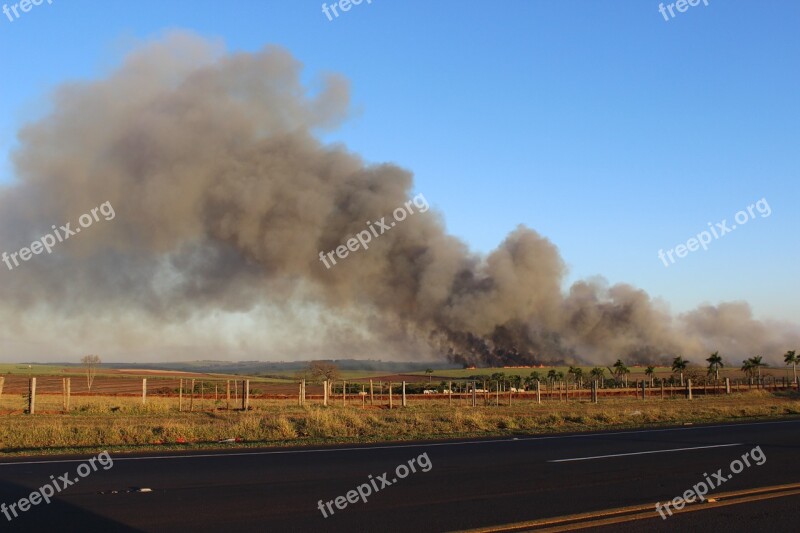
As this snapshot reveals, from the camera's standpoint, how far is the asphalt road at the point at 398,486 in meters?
6.48

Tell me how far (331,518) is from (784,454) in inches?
314

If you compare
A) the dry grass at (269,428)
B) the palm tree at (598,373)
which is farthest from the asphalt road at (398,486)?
the palm tree at (598,373)

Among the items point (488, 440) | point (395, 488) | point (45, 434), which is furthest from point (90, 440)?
point (395, 488)

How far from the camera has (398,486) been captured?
830 cm

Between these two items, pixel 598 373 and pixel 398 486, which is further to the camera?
pixel 598 373

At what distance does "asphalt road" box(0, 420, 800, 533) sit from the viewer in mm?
6477
